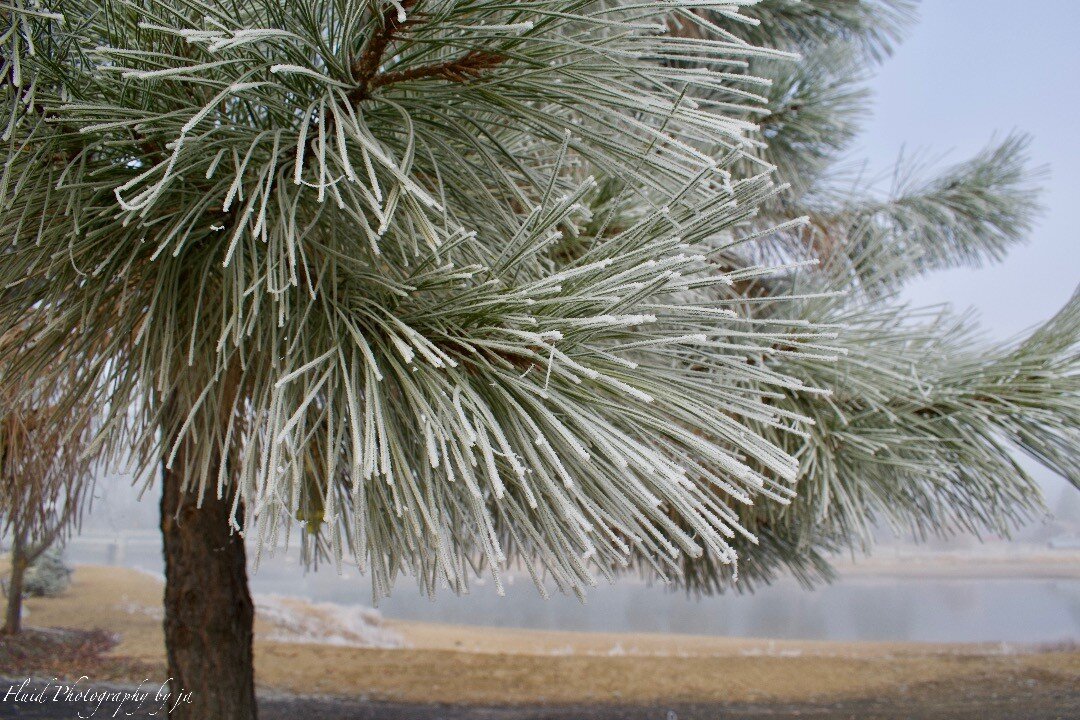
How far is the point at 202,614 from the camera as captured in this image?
2.55 feet

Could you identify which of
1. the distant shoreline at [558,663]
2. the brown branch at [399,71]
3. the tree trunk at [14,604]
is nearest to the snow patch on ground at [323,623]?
the distant shoreline at [558,663]

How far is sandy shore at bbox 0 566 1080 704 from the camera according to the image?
1.80 m

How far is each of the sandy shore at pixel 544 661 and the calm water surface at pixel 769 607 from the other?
0.04 meters

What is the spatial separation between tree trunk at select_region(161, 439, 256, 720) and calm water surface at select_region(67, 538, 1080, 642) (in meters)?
1.27

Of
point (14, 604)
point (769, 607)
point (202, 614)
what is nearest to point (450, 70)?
point (202, 614)

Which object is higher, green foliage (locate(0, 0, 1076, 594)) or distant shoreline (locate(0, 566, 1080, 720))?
green foliage (locate(0, 0, 1076, 594))

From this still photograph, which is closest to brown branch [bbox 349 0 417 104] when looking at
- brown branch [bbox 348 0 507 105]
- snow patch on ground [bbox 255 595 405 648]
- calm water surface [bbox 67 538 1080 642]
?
brown branch [bbox 348 0 507 105]

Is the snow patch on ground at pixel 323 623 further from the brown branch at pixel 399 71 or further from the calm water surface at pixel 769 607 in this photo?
the brown branch at pixel 399 71

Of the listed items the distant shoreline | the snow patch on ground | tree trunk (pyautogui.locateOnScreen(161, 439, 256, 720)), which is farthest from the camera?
the snow patch on ground

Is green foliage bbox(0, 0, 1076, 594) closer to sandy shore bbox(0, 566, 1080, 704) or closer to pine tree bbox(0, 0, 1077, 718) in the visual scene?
pine tree bbox(0, 0, 1077, 718)

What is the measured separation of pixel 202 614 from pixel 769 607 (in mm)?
1981

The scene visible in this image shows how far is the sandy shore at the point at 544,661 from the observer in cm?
180

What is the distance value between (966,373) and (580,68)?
1.68 ft

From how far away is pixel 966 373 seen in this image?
675mm
